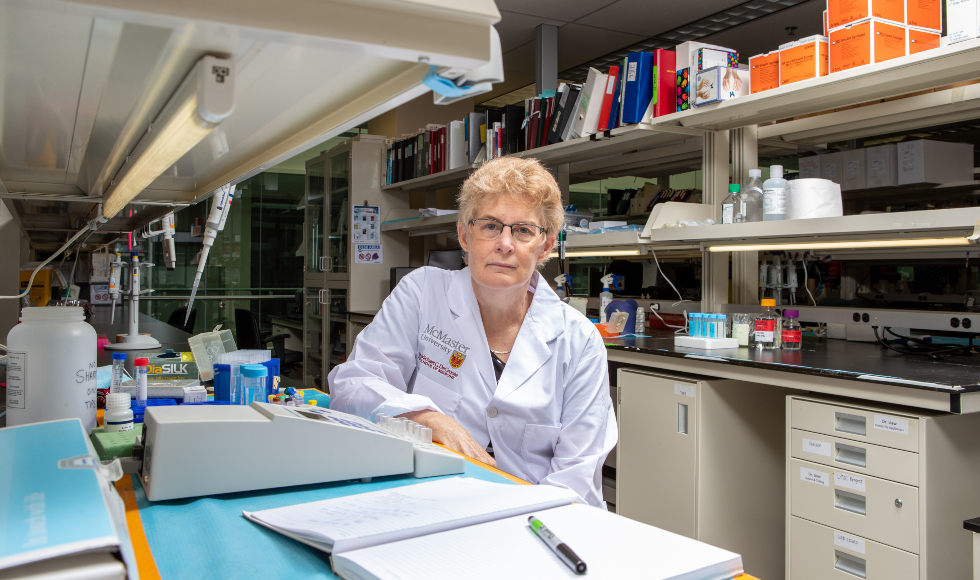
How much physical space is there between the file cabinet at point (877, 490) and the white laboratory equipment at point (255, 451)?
142 centimetres

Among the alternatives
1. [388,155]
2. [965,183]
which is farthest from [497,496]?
[388,155]

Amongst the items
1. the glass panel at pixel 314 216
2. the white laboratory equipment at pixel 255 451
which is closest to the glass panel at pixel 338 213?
the glass panel at pixel 314 216

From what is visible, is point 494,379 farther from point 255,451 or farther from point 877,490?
point 877,490

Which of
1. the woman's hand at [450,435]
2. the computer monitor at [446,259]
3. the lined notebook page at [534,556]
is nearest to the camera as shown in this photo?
the lined notebook page at [534,556]

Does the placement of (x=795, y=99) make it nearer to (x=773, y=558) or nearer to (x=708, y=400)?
(x=708, y=400)

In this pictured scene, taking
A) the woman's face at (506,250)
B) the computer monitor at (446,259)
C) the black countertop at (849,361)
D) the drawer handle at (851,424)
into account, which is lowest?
the drawer handle at (851,424)

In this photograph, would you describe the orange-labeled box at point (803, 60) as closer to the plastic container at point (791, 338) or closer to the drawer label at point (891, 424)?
the plastic container at point (791, 338)

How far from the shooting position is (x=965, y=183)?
3.52 m

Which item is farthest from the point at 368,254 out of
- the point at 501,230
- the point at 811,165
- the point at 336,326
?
the point at 501,230

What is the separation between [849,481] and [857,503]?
0.07m

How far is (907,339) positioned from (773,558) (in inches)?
39.2

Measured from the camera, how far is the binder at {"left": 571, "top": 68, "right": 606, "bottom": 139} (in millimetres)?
3172

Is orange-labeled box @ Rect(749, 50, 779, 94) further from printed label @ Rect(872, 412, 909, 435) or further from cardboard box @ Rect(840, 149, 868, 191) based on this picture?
printed label @ Rect(872, 412, 909, 435)

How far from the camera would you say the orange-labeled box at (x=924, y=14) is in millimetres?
2195
